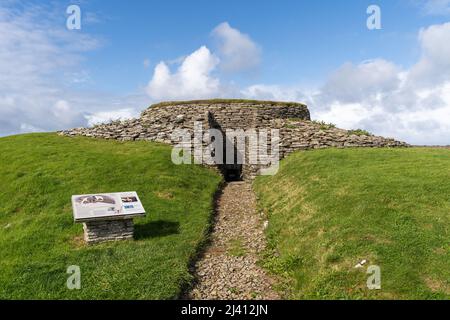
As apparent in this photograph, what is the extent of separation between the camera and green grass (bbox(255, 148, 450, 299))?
12078 millimetres

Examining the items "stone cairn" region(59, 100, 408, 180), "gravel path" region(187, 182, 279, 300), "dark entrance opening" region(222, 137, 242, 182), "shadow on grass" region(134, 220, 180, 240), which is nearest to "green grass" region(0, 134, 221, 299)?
"shadow on grass" region(134, 220, 180, 240)

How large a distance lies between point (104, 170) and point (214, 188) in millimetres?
7989

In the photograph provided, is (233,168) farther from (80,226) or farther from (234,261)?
(234,261)

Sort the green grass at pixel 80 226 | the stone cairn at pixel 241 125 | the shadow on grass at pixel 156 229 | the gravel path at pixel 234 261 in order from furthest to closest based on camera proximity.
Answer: the stone cairn at pixel 241 125 → the shadow on grass at pixel 156 229 → the gravel path at pixel 234 261 → the green grass at pixel 80 226

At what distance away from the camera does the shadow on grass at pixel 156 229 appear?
17375 mm

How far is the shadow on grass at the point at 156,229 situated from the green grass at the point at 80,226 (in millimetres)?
50

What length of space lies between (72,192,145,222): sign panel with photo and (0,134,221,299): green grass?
1320 mm

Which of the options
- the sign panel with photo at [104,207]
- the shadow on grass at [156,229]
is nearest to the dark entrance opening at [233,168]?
the shadow on grass at [156,229]

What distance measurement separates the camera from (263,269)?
49.4 ft

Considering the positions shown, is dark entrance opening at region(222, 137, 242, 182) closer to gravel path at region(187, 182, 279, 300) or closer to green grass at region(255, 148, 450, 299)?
green grass at region(255, 148, 450, 299)

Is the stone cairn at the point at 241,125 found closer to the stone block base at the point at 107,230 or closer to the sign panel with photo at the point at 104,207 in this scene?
the sign panel with photo at the point at 104,207

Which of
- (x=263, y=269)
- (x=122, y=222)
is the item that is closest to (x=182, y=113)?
(x=122, y=222)

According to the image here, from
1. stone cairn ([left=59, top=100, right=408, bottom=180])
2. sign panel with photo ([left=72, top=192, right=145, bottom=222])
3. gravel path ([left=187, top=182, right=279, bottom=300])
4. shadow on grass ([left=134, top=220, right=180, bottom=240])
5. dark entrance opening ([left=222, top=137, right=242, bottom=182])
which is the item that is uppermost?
stone cairn ([left=59, top=100, right=408, bottom=180])
